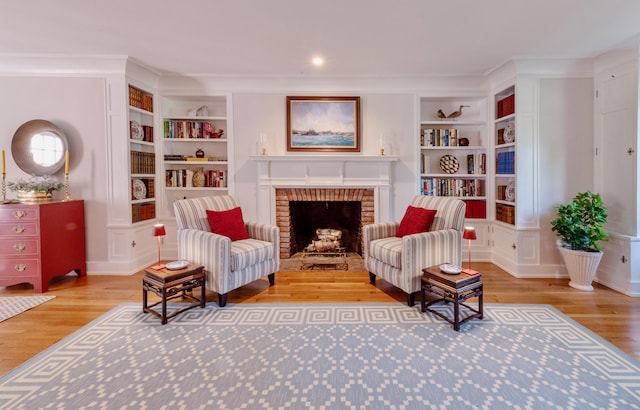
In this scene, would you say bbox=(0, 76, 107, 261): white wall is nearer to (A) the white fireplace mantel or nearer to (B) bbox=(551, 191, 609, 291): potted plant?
(A) the white fireplace mantel

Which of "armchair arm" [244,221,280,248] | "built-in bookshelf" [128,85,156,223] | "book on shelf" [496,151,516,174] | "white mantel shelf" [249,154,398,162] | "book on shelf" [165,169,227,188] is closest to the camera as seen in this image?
"armchair arm" [244,221,280,248]

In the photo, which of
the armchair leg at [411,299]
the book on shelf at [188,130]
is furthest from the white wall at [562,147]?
the book on shelf at [188,130]

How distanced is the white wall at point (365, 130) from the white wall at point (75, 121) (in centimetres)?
171

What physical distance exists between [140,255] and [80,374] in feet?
8.20

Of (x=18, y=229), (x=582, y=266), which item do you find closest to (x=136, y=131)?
(x=18, y=229)

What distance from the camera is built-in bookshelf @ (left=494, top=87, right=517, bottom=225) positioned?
4.14m

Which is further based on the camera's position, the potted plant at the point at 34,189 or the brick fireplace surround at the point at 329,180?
the brick fireplace surround at the point at 329,180

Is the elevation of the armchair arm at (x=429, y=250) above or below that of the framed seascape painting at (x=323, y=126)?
below

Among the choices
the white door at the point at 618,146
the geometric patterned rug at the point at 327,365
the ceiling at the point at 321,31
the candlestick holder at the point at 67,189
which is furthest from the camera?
the candlestick holder at the point at 67,189

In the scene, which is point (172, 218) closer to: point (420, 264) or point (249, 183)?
point (249, 183)

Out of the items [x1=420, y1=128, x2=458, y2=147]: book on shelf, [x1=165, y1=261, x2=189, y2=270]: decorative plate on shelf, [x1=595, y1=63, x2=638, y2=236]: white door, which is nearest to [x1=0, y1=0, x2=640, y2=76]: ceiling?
[x1=595, y1=63, x2=638, y2=236]: white door

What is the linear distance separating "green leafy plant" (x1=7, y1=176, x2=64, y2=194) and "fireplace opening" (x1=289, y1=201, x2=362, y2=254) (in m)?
2.97

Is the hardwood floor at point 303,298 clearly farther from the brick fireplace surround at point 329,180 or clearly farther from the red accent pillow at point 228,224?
the brick fireplace surround at point 329,180

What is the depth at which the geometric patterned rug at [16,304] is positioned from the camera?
2.94 meters
